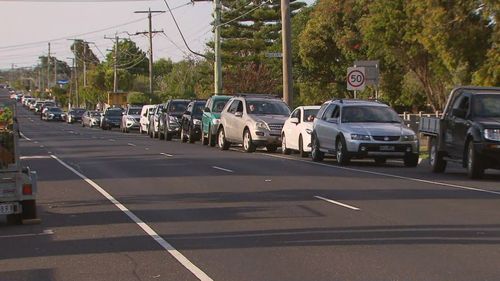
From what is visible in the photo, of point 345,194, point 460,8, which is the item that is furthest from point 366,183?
point 460,8

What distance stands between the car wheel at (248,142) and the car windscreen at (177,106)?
42.3 ft

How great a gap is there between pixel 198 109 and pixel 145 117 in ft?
45.9

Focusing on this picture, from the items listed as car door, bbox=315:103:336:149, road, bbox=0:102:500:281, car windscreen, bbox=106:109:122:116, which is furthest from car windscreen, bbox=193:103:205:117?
car windscreen, bbox=106:109:122:116

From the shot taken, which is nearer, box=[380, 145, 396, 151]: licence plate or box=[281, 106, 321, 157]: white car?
box=[380, 145, 396, 151]: licence plate

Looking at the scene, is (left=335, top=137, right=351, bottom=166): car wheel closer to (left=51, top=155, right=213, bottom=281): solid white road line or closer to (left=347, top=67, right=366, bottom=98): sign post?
(left=347, top=67, right=366, bottom=98): sign post

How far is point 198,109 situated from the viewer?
38.4 m

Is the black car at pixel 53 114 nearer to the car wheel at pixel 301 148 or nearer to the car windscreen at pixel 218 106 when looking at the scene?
the car windscreen at pixel 218 106

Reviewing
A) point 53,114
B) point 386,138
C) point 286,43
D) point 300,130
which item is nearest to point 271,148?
point 300,130

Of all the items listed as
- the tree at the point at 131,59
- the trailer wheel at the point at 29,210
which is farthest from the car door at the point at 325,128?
the tree at the point at 131,59

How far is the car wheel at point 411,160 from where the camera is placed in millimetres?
22812

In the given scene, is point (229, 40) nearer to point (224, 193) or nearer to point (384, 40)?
point (384, 40)

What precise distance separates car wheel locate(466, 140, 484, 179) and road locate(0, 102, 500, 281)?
284mm

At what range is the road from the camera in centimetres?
906

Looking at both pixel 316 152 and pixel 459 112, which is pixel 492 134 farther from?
pixel 316 152
